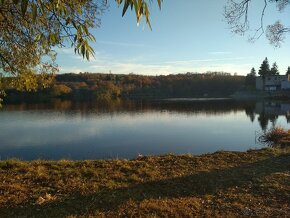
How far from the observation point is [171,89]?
15475cm

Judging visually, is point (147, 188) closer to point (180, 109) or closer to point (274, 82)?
point (180, 109)

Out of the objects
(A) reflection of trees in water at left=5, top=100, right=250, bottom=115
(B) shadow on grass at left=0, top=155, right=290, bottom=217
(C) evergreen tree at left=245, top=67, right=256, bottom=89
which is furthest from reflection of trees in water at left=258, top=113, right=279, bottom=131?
(C) evergreen tree at left=245, top=67, right=256, bottom=89

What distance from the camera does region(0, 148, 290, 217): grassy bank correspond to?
6160mm

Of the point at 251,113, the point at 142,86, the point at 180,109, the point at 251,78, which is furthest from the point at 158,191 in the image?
the point at 142,86

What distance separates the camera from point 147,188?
297 inches

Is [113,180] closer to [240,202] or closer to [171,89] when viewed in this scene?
[240,202]

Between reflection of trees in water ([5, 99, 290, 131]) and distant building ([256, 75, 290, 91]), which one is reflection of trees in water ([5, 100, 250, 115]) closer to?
reflection of trees in water ([5, 99, 290, 131])

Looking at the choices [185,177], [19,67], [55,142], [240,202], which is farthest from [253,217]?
[55,142]

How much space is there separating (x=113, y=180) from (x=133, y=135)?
1989 cm

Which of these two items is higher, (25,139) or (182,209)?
(182,209)

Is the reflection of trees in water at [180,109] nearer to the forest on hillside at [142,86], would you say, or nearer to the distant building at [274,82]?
the distant building at [274,82]

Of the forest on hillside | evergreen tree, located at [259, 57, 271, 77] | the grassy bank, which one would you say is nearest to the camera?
the grassy bank

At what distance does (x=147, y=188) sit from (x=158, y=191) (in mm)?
301

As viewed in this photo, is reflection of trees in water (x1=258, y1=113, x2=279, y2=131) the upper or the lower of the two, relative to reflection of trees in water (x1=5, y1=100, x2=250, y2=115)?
upper
